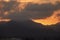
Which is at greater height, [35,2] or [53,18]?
[35,2]

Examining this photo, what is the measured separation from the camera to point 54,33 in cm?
208

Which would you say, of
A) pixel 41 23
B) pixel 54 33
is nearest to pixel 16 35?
pixel 41 23

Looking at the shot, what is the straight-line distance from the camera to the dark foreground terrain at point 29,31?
2074mm

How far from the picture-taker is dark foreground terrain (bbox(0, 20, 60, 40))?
207 cm

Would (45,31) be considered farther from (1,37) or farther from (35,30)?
(1,37)

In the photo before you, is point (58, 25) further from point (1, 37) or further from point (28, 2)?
point (1, 37)

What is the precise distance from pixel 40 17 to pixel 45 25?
13cm

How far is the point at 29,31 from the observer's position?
2.09 meters

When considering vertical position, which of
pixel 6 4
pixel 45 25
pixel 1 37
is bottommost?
pixel 1 37

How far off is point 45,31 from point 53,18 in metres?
0.21

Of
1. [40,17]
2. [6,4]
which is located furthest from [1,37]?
[40,17]

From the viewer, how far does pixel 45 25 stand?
2.08 meters

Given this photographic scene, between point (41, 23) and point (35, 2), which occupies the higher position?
point (35, 2)

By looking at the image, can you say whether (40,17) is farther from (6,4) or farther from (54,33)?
(6,4)
